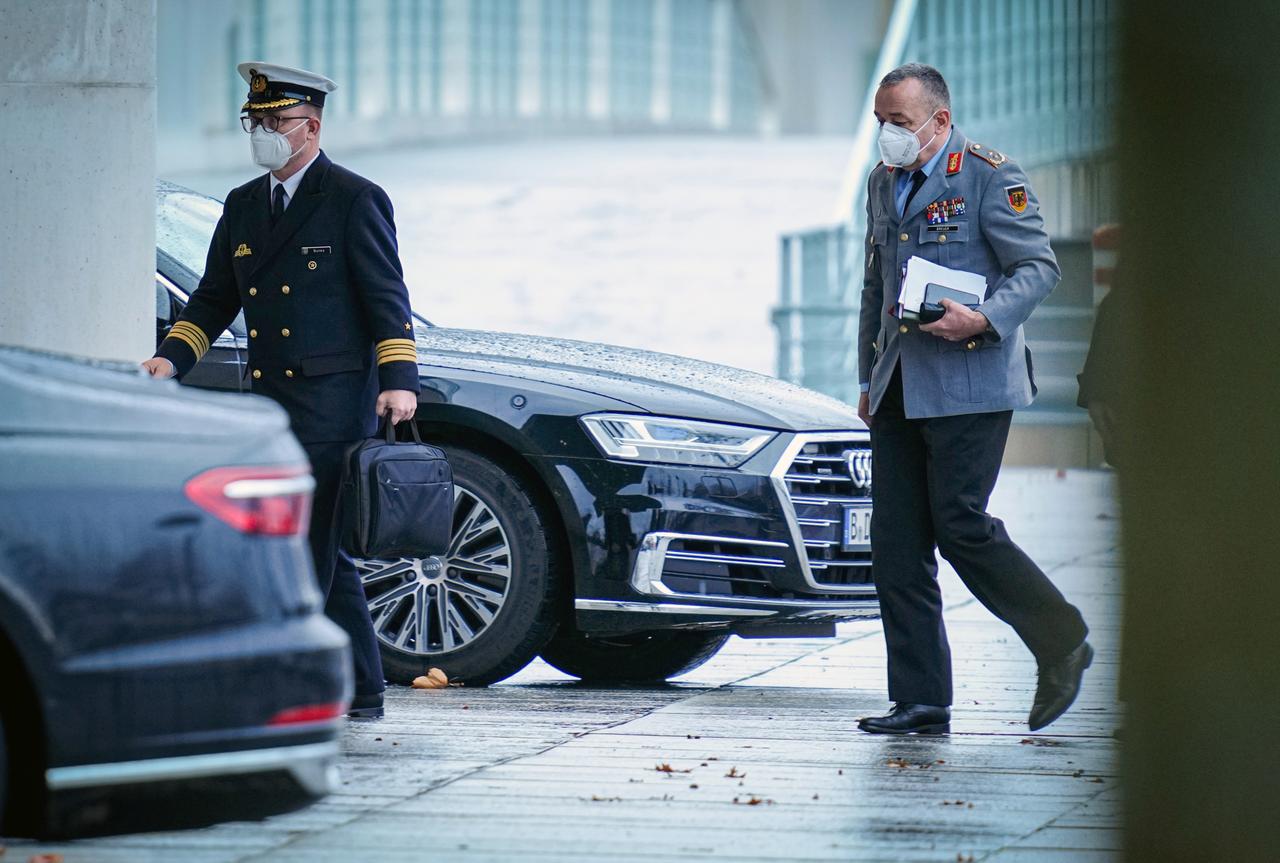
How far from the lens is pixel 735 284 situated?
32469mm

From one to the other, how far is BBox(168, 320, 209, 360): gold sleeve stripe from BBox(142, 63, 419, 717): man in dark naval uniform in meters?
0.04

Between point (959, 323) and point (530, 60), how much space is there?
66.6m

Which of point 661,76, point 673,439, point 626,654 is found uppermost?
point 661,76

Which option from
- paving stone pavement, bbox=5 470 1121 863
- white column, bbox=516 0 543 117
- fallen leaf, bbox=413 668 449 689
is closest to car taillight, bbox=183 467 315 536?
paving stone pavement, bbox=5 470 1121 863

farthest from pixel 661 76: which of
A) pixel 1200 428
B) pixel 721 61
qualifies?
pixel 1200 428

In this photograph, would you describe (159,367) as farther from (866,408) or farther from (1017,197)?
(1017,197)

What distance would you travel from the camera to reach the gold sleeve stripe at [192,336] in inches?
262

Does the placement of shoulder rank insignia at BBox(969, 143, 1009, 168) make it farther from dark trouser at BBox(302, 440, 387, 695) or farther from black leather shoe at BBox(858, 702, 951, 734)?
dark trouser at BBox(302, 440, 387, 695)

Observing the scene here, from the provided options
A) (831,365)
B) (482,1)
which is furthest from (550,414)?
(482,1)

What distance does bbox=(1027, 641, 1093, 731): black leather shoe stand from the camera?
6.43 meters

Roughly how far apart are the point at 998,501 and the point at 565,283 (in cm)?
1606

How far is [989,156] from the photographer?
6.50 meters

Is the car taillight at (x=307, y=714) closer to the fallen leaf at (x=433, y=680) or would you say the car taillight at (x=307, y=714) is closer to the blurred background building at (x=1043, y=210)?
the blurred background building at (x=1043, y=210)

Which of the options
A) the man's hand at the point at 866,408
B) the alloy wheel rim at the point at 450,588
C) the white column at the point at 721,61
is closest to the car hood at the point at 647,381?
the alloy wheel rim at the point at 450,588
